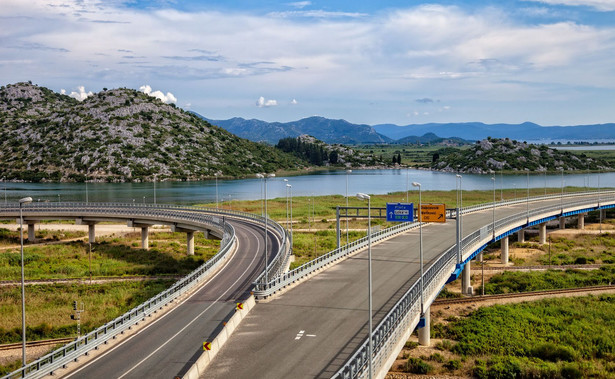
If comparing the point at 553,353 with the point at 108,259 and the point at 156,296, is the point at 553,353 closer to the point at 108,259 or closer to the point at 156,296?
the point at 156,296

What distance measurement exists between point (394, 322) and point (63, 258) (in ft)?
201

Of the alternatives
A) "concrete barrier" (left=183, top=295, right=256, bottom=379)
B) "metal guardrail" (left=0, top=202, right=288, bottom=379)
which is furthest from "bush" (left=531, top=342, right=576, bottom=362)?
"concrete barrier" (left=183, top=295, right=256, bottom=379)

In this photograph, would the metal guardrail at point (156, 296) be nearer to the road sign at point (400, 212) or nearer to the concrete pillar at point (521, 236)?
the road sign at point (400, 212)

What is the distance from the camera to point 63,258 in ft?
244

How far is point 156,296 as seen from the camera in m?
33.6

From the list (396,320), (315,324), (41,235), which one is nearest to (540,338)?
(396,320)

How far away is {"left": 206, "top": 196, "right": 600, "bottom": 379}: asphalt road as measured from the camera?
2336 centimetres

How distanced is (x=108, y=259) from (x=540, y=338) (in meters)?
56.5

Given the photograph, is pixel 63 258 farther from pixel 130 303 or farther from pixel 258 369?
pixel 258 369

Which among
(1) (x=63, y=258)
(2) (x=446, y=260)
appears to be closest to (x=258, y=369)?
(2) (x=446, y=260)

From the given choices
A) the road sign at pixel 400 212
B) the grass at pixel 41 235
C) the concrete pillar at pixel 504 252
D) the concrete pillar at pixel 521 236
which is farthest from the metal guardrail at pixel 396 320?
A: the grass at pixel 41 235

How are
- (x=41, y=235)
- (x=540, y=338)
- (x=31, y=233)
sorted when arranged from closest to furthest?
1. (x=540, y=338)
2. (x=31, y=233)
3. (x=41, y=235)

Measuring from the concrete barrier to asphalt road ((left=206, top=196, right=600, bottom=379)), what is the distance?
307 mm

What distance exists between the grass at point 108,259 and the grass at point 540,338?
119ft
